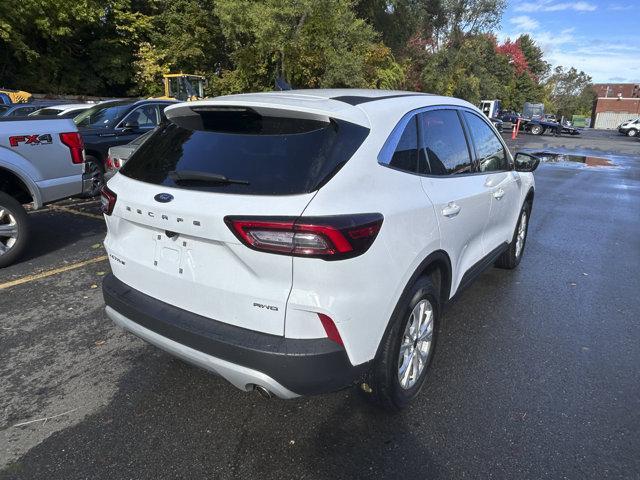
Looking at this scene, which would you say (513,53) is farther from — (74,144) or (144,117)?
(74,144)

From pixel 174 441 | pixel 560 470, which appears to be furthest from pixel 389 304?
pixel 174 441

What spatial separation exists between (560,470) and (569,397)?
2.30ft

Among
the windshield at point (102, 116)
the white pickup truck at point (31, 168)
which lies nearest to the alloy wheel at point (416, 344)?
the white pickup truck at point (31, 168)

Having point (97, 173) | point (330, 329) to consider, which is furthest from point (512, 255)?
point (97, 173)

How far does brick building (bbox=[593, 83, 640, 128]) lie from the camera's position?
77.6m

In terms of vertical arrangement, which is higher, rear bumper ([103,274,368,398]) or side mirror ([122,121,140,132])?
side mirror ([122,121,140,132])

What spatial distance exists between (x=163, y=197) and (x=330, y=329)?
1.04 metres

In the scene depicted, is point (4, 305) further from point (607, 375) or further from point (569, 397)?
point (607, 375)

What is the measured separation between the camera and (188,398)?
2.84m

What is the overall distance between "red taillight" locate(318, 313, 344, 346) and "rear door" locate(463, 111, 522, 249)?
200 centimetres

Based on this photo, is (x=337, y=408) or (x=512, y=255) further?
(x=512, y=255)

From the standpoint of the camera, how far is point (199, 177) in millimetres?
2316

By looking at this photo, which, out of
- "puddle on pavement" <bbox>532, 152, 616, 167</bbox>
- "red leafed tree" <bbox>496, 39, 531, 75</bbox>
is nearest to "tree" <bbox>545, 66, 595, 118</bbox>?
"red leafed tree" <bbox>496, 39, 531, 75</bbox>

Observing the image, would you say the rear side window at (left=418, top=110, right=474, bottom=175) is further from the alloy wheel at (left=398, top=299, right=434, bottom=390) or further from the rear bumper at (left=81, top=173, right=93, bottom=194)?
the rear bumper at (left=81, top=173, right=93, bottom=194)
